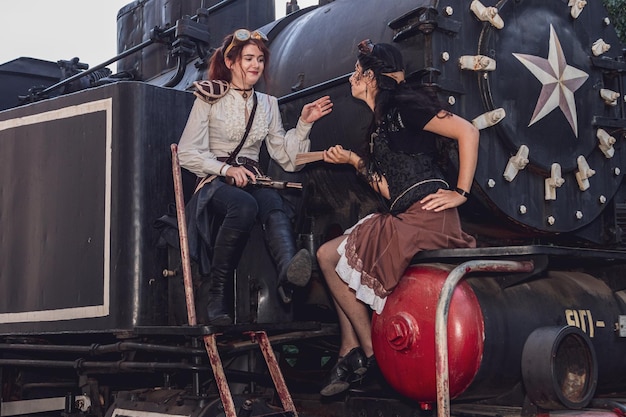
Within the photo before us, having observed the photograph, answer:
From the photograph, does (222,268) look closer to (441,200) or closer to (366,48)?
(441,200)

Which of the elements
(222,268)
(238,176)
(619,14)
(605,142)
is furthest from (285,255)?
(619,14)

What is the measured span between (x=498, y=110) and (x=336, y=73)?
79 cm

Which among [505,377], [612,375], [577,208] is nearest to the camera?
[505,377]

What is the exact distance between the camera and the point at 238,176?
11.5ft

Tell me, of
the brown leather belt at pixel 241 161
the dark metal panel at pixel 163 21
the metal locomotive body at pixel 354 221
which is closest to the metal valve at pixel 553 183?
the metal locomotive body at pixel 354 221

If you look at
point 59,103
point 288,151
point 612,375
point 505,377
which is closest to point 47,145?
point 59,103

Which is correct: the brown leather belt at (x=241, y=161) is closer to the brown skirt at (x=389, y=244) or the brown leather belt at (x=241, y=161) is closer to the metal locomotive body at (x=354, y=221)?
the metal locomotive body at (x=354, y=221)

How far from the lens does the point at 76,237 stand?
3.90 metres

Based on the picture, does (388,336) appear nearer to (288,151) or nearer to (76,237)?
(288,151)

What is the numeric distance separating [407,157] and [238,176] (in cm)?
72

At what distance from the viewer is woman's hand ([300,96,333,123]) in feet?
12.2

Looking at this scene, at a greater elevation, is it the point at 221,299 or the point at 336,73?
the point at 336,73

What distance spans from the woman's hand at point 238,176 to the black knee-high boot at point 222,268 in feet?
0.68

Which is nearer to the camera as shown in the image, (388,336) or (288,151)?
(388,336)
